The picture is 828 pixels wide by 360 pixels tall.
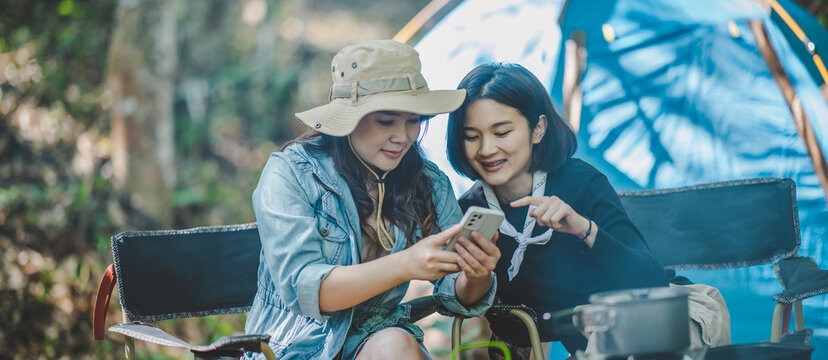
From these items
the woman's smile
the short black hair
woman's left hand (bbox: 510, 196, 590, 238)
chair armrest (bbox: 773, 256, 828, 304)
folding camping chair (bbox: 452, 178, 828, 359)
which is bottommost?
chair armrest (bbox: 773, 256, 828, 304)

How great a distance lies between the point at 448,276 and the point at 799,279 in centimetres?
115

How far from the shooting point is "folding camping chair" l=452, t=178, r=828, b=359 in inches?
103

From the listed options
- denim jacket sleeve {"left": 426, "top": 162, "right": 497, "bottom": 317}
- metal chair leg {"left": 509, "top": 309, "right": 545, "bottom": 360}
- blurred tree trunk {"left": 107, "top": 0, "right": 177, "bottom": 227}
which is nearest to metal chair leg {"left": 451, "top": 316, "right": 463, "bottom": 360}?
denim jacket sleeve {"left": 426, "top": 162, "right": 497, "bottom": 317}

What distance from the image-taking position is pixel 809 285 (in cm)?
227

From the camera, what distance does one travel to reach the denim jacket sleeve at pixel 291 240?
1.79 m

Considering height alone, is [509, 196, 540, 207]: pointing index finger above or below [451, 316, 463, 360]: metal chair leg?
above

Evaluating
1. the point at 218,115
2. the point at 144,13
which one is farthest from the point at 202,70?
the point at 144,13

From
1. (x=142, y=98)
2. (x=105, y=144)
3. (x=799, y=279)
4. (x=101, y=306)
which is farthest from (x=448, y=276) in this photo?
(x=105, y=144)

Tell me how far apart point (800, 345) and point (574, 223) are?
2.14ft

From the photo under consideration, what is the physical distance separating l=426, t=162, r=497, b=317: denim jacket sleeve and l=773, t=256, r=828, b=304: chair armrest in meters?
0.94

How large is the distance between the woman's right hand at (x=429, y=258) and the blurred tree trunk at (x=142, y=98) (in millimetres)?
3948

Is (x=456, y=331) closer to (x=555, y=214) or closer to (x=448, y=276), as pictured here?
(x=448, y=276)

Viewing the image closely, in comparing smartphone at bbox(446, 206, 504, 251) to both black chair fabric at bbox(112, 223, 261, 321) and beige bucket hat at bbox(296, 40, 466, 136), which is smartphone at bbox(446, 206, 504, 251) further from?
black chair fabric at bbox(112, 223, 261, 321)

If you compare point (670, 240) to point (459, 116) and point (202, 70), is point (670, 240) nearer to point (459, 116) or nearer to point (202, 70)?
point (459, 116)
